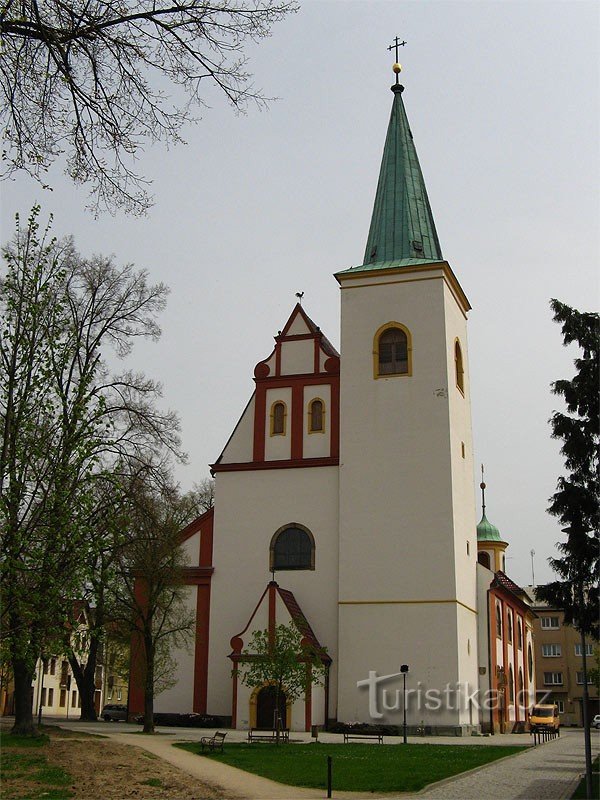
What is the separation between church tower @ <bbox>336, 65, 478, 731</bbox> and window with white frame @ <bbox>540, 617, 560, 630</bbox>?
164 feet

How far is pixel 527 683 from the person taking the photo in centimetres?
5031

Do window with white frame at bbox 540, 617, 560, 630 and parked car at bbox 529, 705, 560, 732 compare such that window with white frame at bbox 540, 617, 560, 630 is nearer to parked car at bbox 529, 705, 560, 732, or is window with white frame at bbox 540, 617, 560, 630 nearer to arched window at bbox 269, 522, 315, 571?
parked car at bbox 529, 705, 560, 732

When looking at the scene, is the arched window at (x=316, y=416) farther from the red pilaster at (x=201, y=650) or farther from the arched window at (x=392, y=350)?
the red pilaster at (x=201, y=650)

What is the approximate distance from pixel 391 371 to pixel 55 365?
822 inches

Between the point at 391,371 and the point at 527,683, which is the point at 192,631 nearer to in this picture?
the point at 391,371

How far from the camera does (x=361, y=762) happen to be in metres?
19.0

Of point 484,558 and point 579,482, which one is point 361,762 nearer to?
point 579,482

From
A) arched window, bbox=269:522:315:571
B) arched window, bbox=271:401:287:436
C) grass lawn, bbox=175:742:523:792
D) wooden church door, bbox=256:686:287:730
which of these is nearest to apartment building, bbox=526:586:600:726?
arched window, bbox=269:522:315:571

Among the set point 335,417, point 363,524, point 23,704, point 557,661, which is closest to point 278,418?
point 335,417

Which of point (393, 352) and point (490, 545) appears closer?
point (393, 352)

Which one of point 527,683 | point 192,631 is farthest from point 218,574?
point 527,683

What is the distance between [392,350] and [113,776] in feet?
74.9

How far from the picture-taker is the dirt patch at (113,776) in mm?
13547

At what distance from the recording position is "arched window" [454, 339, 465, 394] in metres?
37.1
